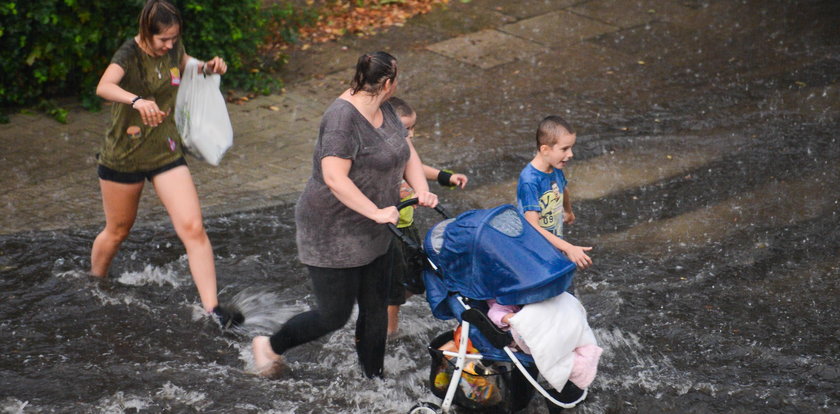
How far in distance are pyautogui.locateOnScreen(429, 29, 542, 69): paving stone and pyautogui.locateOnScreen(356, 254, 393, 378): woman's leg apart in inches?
240

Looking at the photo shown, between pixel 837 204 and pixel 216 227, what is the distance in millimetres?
4765

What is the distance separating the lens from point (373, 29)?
38.2 feet

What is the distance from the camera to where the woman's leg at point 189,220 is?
5.44m

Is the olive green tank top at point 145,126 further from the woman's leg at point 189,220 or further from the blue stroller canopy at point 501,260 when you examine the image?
the blue stroller canopy at point 501,260

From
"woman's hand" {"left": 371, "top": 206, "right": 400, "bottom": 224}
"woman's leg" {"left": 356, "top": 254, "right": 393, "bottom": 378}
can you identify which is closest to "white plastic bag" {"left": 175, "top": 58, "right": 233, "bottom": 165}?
"woman's leg" {"left": 356, "top": 254, "right": 393, "bottom": 378}

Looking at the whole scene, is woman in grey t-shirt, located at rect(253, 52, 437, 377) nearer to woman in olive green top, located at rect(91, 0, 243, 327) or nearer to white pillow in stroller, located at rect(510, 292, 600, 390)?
white pillow in stroller, located at rect(510, 292, 600, 390)

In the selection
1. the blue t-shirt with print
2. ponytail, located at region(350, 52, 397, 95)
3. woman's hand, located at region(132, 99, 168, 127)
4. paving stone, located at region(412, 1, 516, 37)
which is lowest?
paving stone, located at region(412, 1, 516, 37)

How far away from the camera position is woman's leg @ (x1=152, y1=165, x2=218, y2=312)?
544cm

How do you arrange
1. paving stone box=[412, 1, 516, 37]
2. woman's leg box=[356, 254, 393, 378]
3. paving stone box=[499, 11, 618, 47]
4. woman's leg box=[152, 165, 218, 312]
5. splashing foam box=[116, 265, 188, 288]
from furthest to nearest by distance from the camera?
paving stone box=[412, 1, 516, 37], paving stone box=[499, 11, 618, 47], splashing foam box=[116, 265, 188, 288], woman's leg box=[152, 165, 218, 312], woman's leg box=[356, 254, 393, 378]

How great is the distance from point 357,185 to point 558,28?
25.4 ft

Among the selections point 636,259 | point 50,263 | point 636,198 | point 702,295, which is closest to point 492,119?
point 636,198

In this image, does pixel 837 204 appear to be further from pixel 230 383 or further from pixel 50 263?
pixel 50 263

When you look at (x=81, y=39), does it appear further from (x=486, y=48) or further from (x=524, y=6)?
(x=524, y=6)

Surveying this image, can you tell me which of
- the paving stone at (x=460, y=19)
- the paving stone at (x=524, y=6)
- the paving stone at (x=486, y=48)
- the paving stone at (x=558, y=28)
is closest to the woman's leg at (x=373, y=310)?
the paving stone at (x=486, y=48)
